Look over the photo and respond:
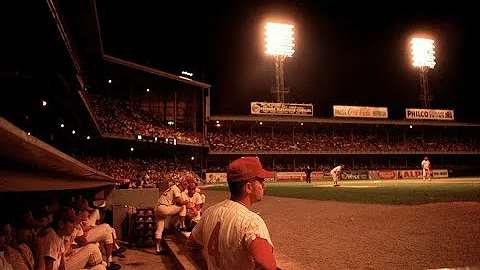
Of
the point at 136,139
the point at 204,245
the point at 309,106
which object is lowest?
the point at 204,245

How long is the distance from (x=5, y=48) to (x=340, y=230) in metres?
11.6

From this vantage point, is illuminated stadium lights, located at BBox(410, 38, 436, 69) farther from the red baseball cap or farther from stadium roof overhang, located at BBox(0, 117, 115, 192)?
stadium roof overhang, located at BBox(0, 117, 115, 192)

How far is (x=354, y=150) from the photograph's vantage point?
5144cm

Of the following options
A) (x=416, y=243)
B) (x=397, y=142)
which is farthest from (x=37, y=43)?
(x=397, y=142)

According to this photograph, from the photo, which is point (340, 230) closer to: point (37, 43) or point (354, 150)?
point (37, 43)

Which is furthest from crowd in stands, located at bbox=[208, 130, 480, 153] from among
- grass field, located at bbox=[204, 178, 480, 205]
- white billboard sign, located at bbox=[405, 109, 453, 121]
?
grass field, located at bbox=[204, 178, 480, 205]

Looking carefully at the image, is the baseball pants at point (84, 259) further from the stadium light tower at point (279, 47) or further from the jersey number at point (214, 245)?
the stadium light tower at point (279, 47)

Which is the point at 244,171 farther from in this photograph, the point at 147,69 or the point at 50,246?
the point at 147,69

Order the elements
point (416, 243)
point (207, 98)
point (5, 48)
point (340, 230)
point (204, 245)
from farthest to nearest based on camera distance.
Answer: point (207, 98)
point (5, 48)
point (340, 230)
point (416, 243)
point (204, 245)

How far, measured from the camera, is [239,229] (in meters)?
2.50

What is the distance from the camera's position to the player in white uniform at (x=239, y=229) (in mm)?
2385

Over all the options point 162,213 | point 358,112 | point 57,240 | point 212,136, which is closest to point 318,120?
point 358,112

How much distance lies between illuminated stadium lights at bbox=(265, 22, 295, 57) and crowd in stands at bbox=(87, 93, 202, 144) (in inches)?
543

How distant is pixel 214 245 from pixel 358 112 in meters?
53.0
